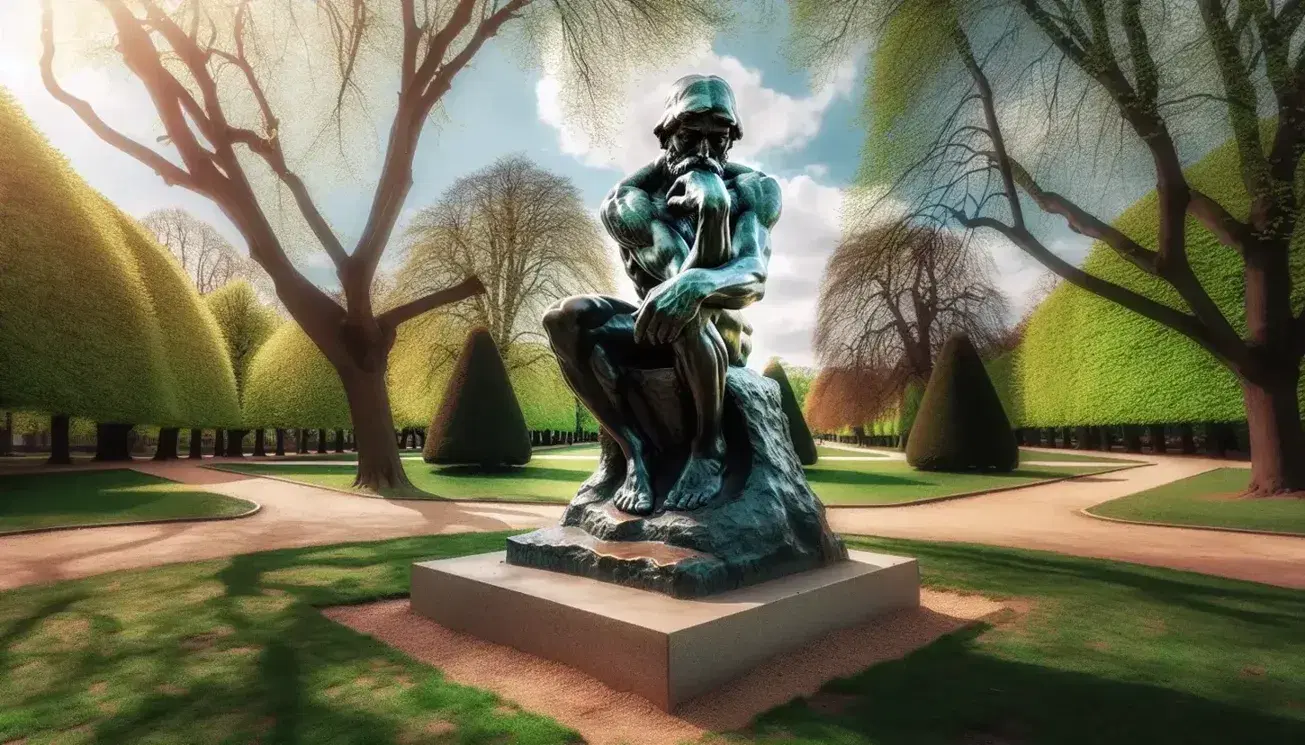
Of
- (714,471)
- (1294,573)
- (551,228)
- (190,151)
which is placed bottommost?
(1294,573)

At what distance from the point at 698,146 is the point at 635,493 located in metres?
2.18

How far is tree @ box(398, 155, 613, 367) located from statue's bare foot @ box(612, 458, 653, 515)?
970 inches

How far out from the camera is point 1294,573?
6.62m

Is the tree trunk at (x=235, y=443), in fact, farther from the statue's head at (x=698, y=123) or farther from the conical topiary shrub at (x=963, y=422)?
the statue's head at (x=698, y=123)

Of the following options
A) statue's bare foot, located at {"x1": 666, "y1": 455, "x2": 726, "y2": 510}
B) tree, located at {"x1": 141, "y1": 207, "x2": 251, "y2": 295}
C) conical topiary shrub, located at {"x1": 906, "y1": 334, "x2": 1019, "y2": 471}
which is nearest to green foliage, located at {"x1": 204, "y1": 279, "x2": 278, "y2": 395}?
tree, located at {"x1": 141, "y1": 207, "x2": 251, "y2": 295}

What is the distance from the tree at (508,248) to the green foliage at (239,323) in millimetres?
9667

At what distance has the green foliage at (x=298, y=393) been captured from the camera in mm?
27875

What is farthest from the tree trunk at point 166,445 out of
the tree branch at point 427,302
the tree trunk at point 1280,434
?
the tree trunk at point 1280,434

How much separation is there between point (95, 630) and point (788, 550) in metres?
4.27

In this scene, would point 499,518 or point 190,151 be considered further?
point 190,151

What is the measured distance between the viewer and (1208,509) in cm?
1113

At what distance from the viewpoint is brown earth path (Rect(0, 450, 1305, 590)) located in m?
7.19

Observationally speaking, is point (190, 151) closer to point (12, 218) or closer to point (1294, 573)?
point (12, 218)

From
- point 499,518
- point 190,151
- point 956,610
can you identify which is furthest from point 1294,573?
point 190,151
